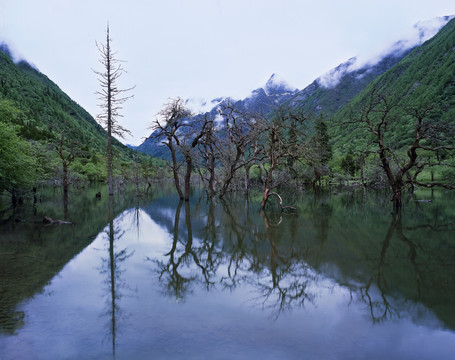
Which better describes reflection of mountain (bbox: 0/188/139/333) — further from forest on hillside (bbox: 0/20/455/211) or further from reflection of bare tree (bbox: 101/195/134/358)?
forest on hillside (bbox: 0/20/455/211)

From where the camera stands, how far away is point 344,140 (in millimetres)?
155000

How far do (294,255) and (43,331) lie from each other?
7.01m

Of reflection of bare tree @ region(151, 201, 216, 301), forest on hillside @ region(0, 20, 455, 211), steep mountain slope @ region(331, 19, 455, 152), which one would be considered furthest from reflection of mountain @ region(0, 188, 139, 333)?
steep mountain slope @ region(331, 19, 455, 152)

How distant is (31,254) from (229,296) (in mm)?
7196

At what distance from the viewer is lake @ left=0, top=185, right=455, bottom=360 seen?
460 centimetres

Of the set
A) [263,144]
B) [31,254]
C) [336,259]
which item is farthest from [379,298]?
[263,144]

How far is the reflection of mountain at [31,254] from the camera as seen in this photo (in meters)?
6.24

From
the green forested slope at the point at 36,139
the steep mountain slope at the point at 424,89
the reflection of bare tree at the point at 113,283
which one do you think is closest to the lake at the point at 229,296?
the reflection of bare tree at the point at 113,283

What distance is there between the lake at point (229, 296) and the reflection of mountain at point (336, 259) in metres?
0.05

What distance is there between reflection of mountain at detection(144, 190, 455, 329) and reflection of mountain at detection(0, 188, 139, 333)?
351 cm

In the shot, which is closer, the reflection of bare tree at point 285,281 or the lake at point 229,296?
the lake at point 229,296

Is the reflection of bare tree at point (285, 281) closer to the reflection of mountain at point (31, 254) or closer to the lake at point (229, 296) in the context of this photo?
the lake at point (229, 296)

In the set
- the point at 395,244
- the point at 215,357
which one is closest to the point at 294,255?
the point at 395,244

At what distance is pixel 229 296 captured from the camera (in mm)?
6602
